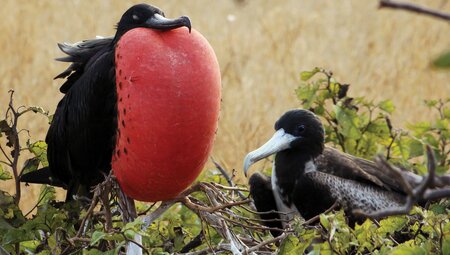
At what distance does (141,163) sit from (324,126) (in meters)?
1.75

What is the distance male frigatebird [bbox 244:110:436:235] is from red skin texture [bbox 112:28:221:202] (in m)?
1.21

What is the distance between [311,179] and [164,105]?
1.49m

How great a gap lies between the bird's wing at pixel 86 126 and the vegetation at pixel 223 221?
0.29 ft

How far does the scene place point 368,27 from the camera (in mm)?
8273

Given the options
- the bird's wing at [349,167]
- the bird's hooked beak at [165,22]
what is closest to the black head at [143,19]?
the bird's hooked beak at [165,22]

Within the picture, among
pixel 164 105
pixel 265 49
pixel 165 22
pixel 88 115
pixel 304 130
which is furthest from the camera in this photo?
pixel 265 49

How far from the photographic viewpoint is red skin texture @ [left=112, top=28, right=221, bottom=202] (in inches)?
110

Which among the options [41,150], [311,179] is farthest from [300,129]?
[41,150]

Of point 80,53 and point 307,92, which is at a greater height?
→ point 80,53

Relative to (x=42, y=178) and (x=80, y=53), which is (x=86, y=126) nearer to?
(x=80, y=53)

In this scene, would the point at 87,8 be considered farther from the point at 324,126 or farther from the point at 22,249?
the point at 22,249

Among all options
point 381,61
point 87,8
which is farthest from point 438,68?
point 87,8

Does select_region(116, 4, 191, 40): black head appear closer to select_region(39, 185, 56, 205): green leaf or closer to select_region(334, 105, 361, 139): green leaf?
select_region(39, 185, 56, 205): green leaf

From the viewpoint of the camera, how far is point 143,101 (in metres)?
2.83
